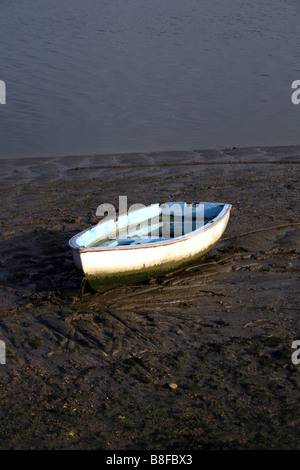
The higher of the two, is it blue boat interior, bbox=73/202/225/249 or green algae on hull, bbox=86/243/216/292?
blue boat interior, bbox=73/202/225/249

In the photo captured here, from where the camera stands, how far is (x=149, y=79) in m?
20.3

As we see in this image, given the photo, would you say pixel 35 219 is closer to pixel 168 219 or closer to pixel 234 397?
pixel 168 219

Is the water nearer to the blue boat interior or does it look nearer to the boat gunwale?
the blue boat interior

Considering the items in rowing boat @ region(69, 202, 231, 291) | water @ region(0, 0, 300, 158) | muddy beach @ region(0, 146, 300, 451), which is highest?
water @ region(0, 0, 300, 158)

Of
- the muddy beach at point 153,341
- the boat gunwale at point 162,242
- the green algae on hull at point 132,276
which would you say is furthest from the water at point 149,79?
the green algae on hull at point 132,276

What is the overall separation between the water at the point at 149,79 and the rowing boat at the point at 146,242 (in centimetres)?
652

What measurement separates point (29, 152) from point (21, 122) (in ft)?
7.99

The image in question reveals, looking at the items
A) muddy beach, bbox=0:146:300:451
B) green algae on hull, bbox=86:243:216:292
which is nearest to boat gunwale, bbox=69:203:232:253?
green algae on hull, bbox=86:243:216:292

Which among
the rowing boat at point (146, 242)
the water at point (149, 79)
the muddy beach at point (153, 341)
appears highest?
the water at point (149, 79)

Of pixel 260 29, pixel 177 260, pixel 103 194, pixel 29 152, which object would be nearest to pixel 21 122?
pixel 29 152

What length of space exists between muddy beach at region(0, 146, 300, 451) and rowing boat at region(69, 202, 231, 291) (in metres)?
0.28

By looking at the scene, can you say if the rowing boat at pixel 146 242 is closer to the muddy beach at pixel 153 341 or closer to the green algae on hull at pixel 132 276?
the green algae on hull at pixel 132 276

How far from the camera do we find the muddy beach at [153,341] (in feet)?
15.3

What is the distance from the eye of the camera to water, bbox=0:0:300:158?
15.7 metres
